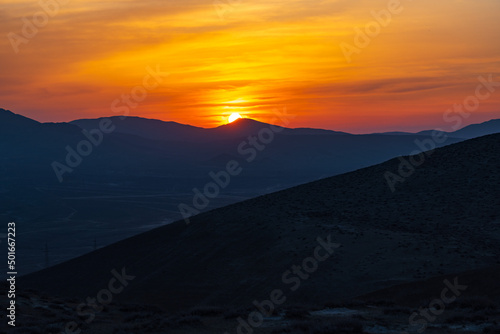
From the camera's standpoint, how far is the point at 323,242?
4275 centimetres

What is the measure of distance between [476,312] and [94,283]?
3448 centimetres

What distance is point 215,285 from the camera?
1534 inches

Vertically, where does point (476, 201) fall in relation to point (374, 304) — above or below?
above

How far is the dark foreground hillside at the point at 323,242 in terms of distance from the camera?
35406 millimetres

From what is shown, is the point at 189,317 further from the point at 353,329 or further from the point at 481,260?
the point at 481,260

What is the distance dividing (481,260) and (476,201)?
57.7 ft

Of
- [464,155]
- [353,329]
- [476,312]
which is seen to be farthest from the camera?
[464,155]

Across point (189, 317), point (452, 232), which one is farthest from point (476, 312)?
point (452, 232)

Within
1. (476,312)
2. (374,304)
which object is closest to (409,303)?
(374,304)

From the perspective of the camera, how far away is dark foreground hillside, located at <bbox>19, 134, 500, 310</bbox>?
3541cm

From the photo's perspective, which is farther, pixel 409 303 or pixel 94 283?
pixel 94 283

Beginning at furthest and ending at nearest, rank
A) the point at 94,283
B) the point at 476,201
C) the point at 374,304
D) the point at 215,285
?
the point at 476,201 < the point at 94,283 < the point at 215,285 < the point at 374,304

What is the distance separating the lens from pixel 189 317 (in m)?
21.6

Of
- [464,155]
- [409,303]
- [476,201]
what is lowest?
[409,303]
